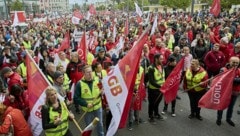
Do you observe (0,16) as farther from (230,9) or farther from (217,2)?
(217,2)

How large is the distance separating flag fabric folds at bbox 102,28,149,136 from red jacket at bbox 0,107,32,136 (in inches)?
56.0

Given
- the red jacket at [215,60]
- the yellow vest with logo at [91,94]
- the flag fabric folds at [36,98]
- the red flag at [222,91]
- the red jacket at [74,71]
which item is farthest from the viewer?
the red jacket at [215,60]

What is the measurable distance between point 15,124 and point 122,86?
1.80m

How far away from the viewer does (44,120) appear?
4.55 metres

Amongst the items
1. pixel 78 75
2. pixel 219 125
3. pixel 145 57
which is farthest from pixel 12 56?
pixel 219 125

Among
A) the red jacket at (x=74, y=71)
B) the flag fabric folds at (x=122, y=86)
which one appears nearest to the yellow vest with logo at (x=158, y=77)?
the red jacket at (x=74, y=71)

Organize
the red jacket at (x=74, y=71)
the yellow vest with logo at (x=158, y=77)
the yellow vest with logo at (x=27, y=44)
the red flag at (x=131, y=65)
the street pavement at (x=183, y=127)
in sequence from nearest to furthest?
the red flag at (x=131, y=65), the street pavement at (x=183, y=127), the yellow vest with logo at (x=158, y=77), the red jacket at (x=74, y=71), the yellow vest with logo at (x=27, y=44)

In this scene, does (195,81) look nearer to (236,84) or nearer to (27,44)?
(236,84)

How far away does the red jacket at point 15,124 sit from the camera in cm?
448

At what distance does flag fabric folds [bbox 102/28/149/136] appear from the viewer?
4.32 m

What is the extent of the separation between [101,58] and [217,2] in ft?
37.1

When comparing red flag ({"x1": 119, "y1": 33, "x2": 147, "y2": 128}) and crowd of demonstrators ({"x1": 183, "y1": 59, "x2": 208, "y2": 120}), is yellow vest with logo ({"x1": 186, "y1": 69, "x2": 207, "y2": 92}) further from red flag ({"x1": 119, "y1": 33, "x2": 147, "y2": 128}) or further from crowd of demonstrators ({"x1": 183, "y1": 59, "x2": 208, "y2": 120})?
red flag ({"x1": 119, "y1": 33, "x2": 147, "y2": 128})

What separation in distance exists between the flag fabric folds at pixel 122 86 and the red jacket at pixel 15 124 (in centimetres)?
142

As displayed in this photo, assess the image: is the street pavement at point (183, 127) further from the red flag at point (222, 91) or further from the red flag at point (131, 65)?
the red flag at point (131, 65)
